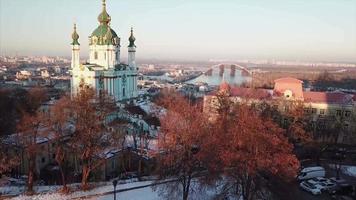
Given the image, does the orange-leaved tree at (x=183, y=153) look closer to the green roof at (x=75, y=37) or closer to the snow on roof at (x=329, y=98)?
the snow on roof at (x=329, y=98)

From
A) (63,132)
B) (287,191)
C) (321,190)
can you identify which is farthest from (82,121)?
(321,190)

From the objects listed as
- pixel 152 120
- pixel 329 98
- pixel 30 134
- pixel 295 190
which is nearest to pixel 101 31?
pixel 152 120

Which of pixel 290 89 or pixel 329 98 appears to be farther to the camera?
pixel 290 89

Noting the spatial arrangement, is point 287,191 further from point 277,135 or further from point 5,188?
point 5,188

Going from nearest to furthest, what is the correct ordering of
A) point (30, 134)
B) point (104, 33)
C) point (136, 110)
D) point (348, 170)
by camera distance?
point (30, 134) → point (348, 170) → point (136, 110) → point (104, 33)

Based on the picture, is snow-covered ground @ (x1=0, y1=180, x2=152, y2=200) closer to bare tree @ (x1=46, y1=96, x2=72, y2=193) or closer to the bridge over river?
bare tree @ (x1=46, y1=96, x2=72, y2=193)

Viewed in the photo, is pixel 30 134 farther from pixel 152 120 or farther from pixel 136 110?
pixel 136 110

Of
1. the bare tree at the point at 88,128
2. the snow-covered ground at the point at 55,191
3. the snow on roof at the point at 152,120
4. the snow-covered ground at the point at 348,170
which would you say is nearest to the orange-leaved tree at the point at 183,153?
the snow-covered ground at the point at 55,191

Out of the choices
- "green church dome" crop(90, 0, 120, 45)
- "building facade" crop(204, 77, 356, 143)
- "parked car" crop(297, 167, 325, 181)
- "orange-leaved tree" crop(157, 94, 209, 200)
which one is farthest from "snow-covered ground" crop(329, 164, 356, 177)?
"green church dome" crop(90, 0, 120, 45)

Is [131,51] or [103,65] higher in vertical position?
[131,51]
